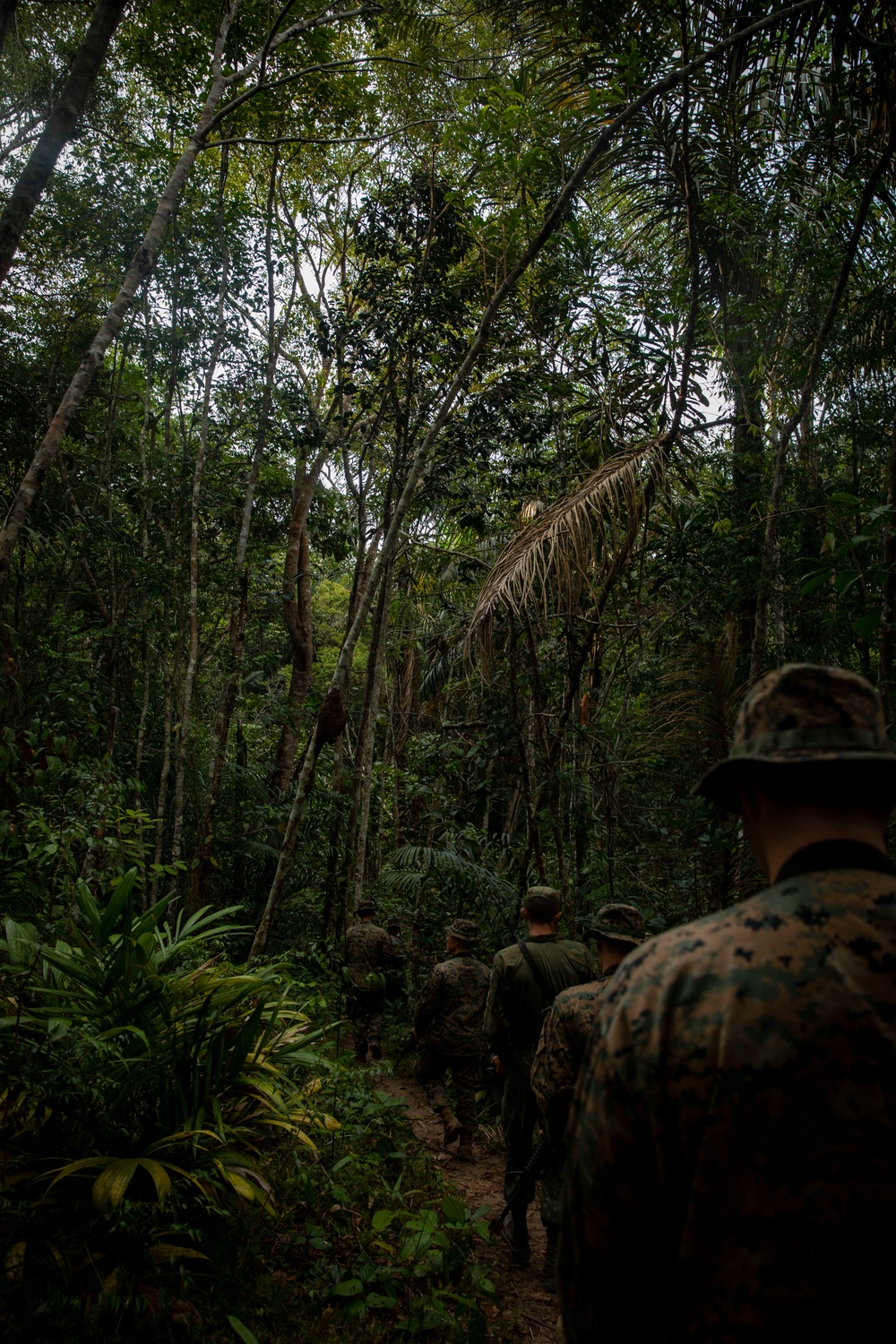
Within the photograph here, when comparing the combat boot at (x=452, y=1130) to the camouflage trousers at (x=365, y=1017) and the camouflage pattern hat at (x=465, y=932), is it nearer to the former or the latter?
the camouflage pattern hat at (x=465, y=932)

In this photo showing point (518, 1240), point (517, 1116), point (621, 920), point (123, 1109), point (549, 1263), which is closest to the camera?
point (123, 1109)

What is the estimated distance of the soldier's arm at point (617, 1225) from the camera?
1127 mm

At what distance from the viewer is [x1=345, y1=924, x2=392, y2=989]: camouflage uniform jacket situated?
7289 mm

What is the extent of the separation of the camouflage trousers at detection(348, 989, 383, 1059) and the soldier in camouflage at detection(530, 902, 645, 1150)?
3953 mm

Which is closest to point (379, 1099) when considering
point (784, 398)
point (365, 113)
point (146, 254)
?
point (146, 254)

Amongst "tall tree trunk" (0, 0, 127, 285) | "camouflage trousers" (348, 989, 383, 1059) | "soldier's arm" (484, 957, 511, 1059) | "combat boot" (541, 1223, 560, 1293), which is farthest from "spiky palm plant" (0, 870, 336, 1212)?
"tall tree trunk" (0, 0, 127, 285)

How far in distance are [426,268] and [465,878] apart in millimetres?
6773

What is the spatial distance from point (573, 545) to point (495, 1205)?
15.0 feet

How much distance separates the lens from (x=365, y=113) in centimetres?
898

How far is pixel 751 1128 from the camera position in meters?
1.04

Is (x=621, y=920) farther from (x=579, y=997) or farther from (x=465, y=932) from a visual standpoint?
(x=465, y=932)

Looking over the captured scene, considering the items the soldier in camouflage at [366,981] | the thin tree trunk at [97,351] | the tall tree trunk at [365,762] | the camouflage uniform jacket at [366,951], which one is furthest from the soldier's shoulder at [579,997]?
the tall tree trunk at [365,762]

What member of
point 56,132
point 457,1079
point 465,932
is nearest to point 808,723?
point 56,132

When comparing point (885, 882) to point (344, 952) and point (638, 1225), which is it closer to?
point (638, 1225)
